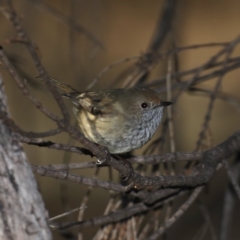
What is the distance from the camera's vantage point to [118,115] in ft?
11.0

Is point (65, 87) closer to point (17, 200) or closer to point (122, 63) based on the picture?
point (17, 200)

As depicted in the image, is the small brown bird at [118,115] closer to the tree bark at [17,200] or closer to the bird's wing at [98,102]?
the bird's wing at [98,102]

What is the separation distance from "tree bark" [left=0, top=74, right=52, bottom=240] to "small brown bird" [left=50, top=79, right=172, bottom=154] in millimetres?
1298

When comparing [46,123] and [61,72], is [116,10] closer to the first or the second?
[61,72]

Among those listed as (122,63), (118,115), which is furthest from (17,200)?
(122,63)

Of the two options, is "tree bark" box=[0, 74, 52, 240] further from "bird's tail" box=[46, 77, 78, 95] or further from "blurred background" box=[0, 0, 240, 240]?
"blurred background" box=[0, 0, 240, 240]

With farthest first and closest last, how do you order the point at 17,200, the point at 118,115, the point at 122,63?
the point at 122,63, the point at 118,115, the point at 17,200

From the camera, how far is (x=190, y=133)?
7500 mm

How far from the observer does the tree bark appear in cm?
169

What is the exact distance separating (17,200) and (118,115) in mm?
1719

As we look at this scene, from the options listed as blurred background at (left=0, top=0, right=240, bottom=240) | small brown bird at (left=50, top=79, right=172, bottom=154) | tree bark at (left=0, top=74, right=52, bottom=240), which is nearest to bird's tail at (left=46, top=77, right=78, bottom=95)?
small brown bird at (left=50, top=79, right=172, bottom=154)

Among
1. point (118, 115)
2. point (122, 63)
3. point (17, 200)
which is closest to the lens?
point (17, 200)

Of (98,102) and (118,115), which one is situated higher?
(98,102)

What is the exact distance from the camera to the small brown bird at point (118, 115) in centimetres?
321
